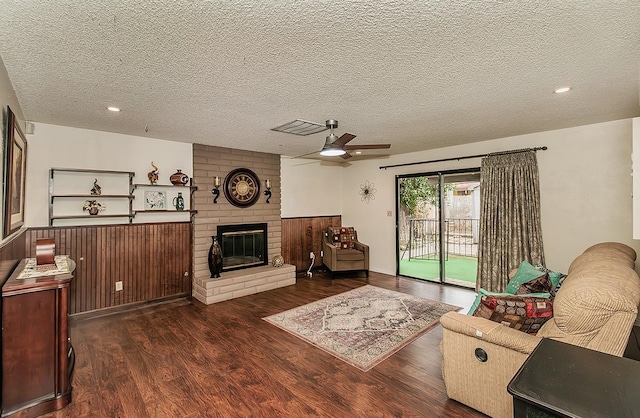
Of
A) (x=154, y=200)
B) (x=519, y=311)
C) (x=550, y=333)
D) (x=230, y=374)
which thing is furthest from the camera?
(x=154, y=200)

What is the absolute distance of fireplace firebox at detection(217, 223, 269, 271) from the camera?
5156 mm

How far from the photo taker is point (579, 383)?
1.04 m

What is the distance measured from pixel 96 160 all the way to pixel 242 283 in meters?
2.72

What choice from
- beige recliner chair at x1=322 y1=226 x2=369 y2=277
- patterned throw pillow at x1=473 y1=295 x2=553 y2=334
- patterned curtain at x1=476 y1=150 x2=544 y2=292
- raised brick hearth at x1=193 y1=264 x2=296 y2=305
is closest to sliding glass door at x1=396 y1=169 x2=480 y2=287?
patterned curtain at x1=476 y1=150 x2=544 y2=292

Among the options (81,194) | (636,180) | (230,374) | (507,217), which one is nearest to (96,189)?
(81,194)

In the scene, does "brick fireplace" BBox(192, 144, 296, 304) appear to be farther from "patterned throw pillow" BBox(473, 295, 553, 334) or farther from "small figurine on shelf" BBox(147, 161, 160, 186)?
"patterned throw pillow" BBox(473, 295, 553, 334)

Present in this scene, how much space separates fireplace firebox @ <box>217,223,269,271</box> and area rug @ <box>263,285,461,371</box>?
162 cm

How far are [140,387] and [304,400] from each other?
1372 mm

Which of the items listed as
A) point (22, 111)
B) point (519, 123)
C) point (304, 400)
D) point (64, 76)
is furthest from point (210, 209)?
point (519, 123)

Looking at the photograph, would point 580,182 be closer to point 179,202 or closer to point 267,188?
point 267,188

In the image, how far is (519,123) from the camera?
3805mm

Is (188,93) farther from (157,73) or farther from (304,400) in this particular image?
(304,400)

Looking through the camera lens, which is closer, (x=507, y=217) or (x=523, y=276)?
(x=523, y=276)

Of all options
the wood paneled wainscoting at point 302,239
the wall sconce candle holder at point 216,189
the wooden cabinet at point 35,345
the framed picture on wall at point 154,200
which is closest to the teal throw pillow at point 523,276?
the wooden cabinet at point 35,345
